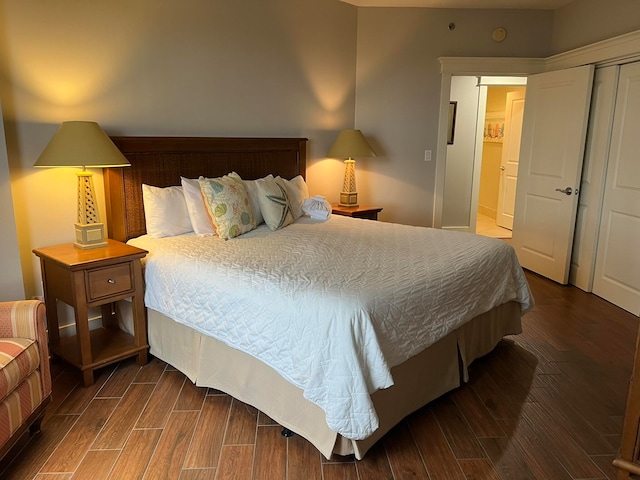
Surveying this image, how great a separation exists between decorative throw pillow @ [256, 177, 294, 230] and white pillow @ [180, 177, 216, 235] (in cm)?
42

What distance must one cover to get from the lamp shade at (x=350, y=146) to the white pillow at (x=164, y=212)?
165 centimetres

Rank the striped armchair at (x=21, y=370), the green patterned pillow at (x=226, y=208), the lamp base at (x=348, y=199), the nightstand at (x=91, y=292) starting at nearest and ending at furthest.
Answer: the striped armchair at (x=21, y=370) → the nightstand at (x=91, y=292) → the green patterned pillow at (x=226, y=208) → the lamp base at (x=348, y=199)

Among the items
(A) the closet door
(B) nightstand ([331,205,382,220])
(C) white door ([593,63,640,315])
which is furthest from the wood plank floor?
(B) nightstand ([331,205,382,220])

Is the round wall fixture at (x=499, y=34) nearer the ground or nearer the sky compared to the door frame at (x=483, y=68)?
nearer the sky

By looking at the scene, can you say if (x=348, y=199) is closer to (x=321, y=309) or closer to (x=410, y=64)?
(x=410, y=64)

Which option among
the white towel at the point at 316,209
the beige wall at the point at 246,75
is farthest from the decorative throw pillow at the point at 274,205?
the beige wall at the point at 246,75

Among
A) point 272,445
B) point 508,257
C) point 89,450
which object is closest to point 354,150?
point 508,257

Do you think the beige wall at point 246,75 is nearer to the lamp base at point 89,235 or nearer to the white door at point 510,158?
the lamp base at point 89,235

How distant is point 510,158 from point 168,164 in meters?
5.52

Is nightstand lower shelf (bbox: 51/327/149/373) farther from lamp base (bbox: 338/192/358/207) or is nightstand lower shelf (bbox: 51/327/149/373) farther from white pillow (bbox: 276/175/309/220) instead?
lamp base (bbox: 338/192/358/207)

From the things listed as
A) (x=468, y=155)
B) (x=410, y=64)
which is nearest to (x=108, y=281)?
(x=410, y=64)

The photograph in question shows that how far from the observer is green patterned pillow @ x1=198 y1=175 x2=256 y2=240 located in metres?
3.03

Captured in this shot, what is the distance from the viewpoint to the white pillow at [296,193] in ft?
12.3

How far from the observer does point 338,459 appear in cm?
203
